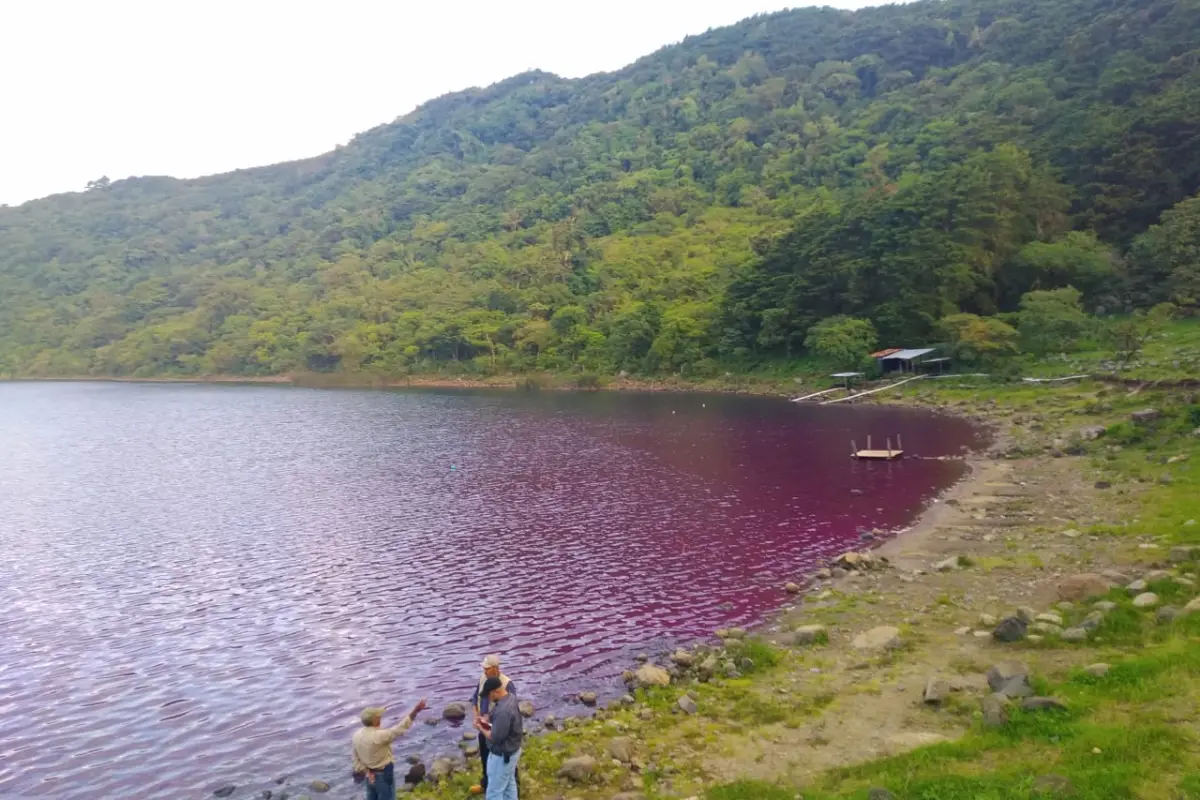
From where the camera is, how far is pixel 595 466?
52062mm

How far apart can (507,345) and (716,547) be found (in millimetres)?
110885

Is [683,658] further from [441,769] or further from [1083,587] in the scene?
[1083,587]

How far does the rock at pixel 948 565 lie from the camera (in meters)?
25.0

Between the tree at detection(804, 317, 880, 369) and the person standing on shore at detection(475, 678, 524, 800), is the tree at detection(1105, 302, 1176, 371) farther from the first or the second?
the person standing on shore at detection(475, 678, 524, 800)

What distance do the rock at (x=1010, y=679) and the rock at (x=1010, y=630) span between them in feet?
7.45

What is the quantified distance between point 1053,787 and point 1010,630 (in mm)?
8039

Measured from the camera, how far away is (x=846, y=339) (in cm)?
9075

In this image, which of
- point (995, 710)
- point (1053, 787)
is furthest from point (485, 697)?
point (995, 710)

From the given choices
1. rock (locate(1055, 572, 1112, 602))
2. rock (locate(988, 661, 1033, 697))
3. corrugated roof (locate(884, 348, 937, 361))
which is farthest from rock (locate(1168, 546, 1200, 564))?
corrugated roof (locate(884, 348, 937, 361))

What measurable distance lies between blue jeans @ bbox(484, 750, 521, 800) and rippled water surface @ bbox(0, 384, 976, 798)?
3.92 m

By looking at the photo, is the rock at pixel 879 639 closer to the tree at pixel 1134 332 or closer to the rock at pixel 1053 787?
the rock at pixel 1053 787

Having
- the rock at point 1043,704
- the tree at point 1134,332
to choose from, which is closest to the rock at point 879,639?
the rock at point 1043,704

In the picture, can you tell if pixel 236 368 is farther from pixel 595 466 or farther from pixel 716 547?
pixel 716 547

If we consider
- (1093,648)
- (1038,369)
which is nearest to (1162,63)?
(1038,369)
